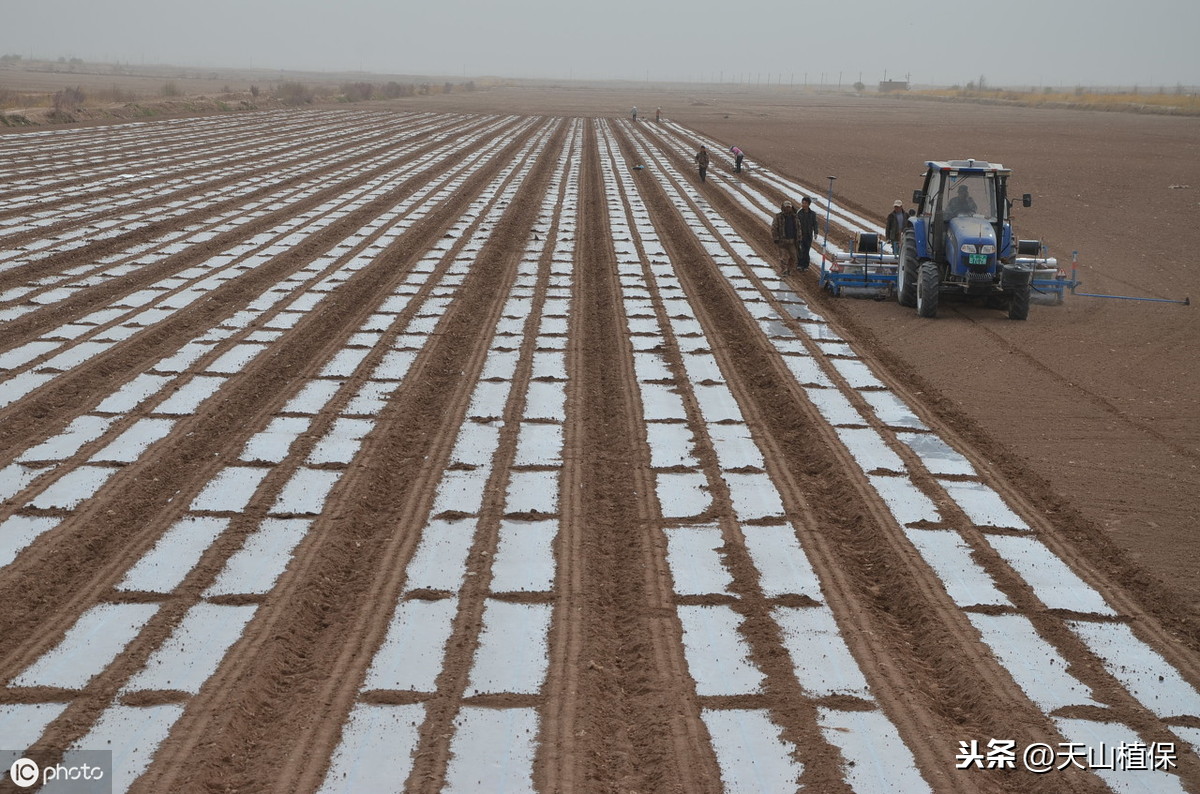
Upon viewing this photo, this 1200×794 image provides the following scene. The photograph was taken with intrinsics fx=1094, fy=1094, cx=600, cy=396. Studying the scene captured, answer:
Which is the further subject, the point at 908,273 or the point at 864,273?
the point at 864,273

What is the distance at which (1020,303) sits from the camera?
14.5 meters

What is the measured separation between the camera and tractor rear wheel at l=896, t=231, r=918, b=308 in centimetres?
1521

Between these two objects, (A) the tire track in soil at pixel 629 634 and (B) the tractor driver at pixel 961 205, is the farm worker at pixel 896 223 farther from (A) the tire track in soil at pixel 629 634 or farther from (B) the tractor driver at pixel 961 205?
(A) the tire track in soil at pixel 629 634

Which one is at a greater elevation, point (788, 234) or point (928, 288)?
point (788, 234)

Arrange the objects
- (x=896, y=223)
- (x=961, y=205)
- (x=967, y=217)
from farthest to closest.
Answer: (x=896, y=223) → (x=961, y=205) → (x=967, y=217)

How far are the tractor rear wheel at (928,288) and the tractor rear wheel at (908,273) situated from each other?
412mm

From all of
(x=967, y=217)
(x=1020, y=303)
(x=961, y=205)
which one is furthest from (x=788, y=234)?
(x=1020, y=303)

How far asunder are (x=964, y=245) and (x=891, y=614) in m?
8.71

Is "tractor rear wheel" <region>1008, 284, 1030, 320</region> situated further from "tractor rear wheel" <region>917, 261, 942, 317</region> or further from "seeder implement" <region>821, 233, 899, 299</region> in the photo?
"seeder implement" <region>821, 233, 899, 299</region>

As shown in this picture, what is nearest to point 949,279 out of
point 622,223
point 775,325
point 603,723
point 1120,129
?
point 775,325

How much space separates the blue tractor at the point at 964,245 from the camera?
14430mm

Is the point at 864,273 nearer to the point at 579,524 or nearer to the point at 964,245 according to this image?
the point at 964,245

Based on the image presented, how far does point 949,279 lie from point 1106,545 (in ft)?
25.0

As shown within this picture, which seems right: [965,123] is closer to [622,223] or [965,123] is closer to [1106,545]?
[622,223]
